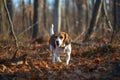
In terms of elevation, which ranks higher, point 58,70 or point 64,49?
point 64,49

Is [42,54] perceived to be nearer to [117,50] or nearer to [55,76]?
[117,50]

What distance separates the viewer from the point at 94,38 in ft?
53.8

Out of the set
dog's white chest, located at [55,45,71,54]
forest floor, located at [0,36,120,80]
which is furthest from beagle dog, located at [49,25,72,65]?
forest floor, located at [0,36,120,80]

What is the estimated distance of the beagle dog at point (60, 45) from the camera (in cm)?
982

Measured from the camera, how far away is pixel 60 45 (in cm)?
988

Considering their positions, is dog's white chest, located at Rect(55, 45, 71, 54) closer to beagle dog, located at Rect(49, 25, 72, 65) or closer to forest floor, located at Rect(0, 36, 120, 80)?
beagle dog, located at Rect(49, 25, 72, 65)

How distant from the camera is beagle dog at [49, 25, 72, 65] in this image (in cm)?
982

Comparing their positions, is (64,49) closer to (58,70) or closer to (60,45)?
(60,45)

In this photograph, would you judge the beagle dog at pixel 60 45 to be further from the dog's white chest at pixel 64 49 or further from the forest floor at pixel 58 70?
the forest floor at pixel 58 70

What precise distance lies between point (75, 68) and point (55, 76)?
93 centimetres

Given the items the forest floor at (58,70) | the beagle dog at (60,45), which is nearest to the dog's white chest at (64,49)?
the beagle dog at (60,45)

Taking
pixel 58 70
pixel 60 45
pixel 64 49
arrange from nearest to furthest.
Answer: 1. pixel 58 70
2. pixel 60 45
3. pixel 64 49

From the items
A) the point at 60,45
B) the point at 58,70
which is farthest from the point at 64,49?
the point at 58,70

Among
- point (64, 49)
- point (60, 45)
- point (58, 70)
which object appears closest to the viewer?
point (58, 70)
